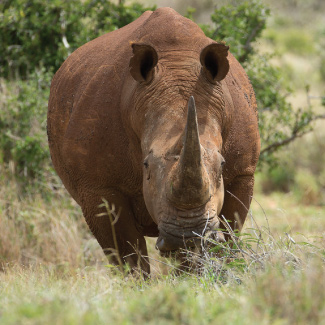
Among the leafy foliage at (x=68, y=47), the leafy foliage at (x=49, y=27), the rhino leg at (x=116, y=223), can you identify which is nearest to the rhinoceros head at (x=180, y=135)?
the rhino leg at (x=116, y=223)

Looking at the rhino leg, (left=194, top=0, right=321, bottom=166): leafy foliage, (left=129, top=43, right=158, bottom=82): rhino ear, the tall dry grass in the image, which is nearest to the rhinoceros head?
(left=129, top=43, right=158, bottom=82): rhino ear

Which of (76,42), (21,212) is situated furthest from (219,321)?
(76,42)

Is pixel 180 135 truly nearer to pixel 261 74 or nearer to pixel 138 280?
pixel 138 280

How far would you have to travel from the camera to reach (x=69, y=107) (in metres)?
6.16

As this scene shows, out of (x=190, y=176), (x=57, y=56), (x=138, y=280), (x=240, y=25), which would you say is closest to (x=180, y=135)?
(x=190, y=176)

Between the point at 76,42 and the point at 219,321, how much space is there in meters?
7.18

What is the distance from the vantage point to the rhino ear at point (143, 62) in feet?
16.6

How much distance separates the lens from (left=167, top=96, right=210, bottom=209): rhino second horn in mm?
4297

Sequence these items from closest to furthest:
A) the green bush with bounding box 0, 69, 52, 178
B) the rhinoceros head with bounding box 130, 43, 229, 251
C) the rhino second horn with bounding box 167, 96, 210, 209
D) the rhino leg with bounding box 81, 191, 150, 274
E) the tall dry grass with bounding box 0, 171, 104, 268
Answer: the rhino second horn with bounding box 167, 96, 210, 209
the rhinoceros head with bounding box 130, 43, 229, 251
the rhino leg with bounding box 81, 191, 150, 274
the tall dry grass with bounding box 0, 171, 104, 268
the green bush with bounding box 0, 69, 52, 178

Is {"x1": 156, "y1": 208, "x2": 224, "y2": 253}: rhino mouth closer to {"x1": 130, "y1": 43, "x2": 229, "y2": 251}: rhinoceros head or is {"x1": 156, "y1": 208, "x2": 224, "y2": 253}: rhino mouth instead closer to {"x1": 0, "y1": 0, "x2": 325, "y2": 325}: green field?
{"x1": 130, "y1": 43, "x2": 229, "y2": 251}: rhinoceros head

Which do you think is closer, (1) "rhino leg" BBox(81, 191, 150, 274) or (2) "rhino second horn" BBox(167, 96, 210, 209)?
(2) "rhino second horn" BBox(167, 96, 210, 209)

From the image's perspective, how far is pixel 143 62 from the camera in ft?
17.0

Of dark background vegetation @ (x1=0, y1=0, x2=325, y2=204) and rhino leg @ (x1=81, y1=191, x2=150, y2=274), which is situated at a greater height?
dark background vegetation @ (x1=0, y1=0, x2=325, y2=204)

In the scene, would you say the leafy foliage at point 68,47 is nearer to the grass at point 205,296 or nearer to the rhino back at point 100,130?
the rhino back at point 100,130
